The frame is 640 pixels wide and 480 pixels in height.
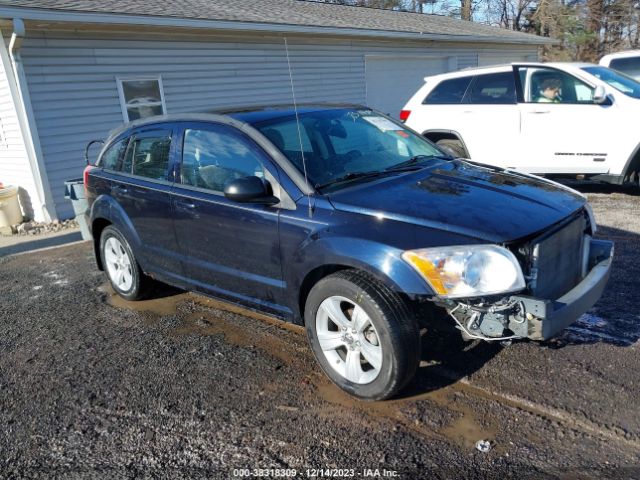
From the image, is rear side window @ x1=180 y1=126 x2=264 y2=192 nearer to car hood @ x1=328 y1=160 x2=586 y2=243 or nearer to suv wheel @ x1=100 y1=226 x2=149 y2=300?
car hood @ x1=328 y1=160 x2=586 y2=243

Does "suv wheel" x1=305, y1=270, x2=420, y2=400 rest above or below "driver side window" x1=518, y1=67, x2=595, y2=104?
below

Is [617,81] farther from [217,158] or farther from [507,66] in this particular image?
[217,158]

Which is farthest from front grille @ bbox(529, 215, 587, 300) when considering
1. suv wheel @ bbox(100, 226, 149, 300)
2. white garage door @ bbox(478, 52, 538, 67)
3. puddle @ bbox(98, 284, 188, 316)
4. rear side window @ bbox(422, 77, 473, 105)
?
white garage door @ bbox(478, 52, 538, 67)

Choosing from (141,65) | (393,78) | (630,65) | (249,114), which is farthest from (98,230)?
(393,78)

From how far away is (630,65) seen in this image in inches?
448

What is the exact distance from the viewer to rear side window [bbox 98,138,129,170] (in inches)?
197

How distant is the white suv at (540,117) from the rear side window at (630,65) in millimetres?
4426

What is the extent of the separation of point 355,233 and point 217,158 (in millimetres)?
1409

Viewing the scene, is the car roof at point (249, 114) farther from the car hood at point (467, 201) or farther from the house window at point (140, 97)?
the house window at point (140, 97)

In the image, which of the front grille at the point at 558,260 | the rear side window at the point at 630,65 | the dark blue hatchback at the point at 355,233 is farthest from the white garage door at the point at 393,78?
the front grille at the point at 558,260

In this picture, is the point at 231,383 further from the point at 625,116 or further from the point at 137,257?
the point at 625,116

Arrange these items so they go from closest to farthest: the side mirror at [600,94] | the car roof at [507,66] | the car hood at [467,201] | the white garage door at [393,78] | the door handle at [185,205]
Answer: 1. the car hood at [467,201]
2. the door handle at [185,205]
3. the side mirror at [600,94]
4. the car roof at [507,66]
5. the white garage door at [393,78]

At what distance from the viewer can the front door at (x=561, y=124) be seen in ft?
23.4

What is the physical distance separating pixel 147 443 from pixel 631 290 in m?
3.81
